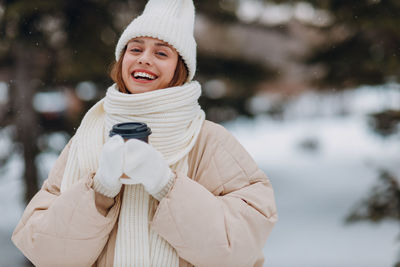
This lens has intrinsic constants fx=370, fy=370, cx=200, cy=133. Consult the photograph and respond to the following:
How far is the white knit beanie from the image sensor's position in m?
1.25

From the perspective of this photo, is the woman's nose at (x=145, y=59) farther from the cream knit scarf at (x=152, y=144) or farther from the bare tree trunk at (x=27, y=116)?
the bare tree trunk at (x=27, y=116)

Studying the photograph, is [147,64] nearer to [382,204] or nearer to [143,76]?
[143,76]

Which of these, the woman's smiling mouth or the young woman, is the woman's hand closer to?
the young woman

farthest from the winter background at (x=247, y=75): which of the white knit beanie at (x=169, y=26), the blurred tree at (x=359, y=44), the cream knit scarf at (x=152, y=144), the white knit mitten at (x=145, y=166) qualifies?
the white knit mitten at (x=145, y=166)

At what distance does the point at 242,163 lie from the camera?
130 centimetres

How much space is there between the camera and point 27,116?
361 centimetres

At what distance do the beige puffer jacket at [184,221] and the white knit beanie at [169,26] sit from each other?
1.27 feet

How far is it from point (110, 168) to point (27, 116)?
2.98 metres

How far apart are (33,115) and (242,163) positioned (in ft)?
9.79

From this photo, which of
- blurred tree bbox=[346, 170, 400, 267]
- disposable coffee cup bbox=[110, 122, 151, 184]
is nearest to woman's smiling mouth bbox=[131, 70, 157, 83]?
disposable coffee cup bbox=[110, 122, 151, 184]

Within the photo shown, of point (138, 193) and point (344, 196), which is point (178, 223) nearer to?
point (138, 193)

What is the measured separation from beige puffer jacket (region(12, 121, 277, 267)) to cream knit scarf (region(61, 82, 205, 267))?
0.18 ft

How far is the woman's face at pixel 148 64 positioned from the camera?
4.17 ft

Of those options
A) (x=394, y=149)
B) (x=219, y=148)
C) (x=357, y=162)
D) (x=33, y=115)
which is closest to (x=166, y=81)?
(x=219, y=148)
